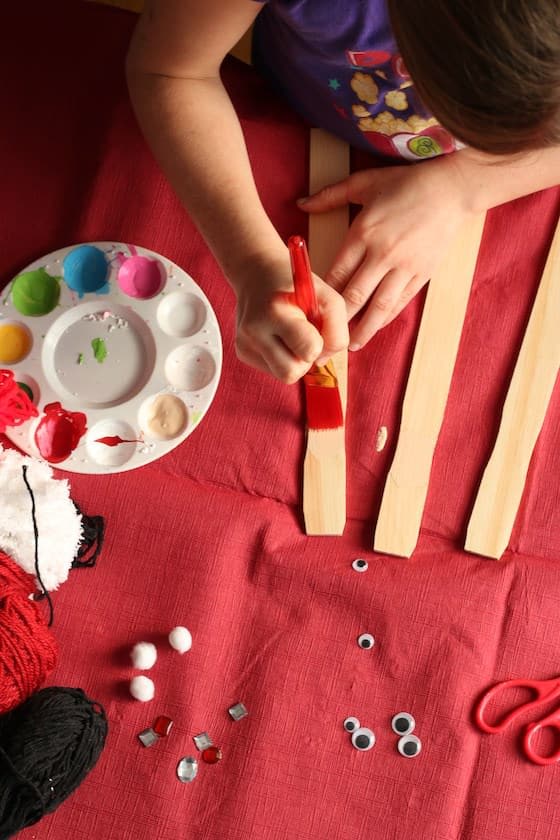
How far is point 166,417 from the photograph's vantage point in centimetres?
80

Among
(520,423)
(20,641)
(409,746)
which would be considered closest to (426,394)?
(520,423)

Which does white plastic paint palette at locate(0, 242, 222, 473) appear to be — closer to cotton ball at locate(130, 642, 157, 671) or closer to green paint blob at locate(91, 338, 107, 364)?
green paint blob at locate(91, 338, 107, 364)

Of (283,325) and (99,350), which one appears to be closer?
(283,325)

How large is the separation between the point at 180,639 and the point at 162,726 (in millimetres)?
72

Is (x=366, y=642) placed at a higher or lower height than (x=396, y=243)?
lower

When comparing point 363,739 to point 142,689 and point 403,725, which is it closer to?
point 403,725

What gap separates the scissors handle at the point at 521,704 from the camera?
708 millimetres

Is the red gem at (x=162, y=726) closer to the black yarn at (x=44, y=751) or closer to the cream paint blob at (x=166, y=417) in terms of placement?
the black yarn at (x=44, y=751)

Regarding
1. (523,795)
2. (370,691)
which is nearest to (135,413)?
(370,691)

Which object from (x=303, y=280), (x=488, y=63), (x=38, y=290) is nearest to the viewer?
(x=488, y=63)

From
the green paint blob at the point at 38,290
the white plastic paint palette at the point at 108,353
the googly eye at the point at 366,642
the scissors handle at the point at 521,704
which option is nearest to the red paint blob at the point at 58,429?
the white plastic paint palette at the point at 108,353

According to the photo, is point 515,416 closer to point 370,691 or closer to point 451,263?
point 451,263

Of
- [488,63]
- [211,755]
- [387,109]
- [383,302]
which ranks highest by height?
[488,63]

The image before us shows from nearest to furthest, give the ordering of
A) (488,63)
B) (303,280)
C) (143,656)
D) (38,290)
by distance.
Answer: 1. (488,63)
2. (303,280)
3. (143,656)
4. (38,290)
